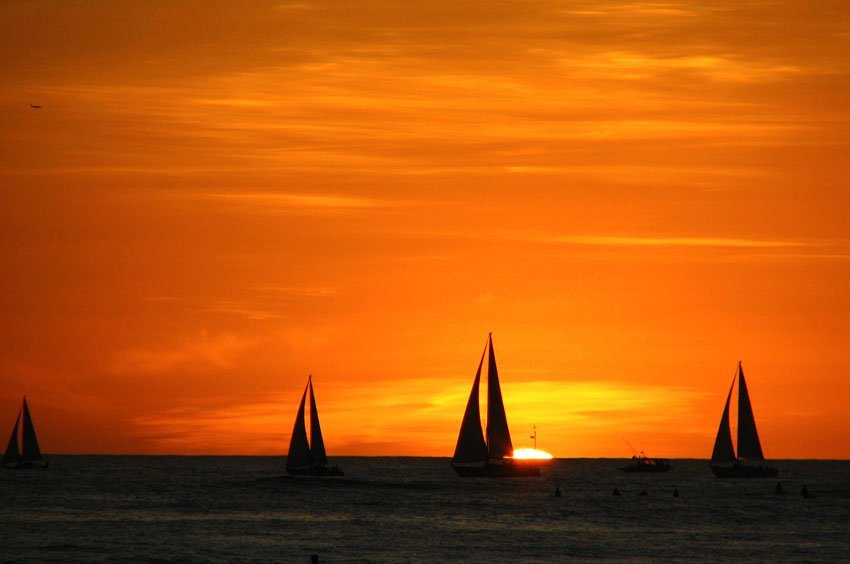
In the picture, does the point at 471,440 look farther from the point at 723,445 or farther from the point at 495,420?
the point at 723,445

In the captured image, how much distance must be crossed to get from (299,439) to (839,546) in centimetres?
8454

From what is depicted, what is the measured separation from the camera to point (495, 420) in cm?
15475

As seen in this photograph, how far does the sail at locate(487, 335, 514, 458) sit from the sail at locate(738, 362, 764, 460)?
31457 mm

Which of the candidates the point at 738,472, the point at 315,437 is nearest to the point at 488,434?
Result: the point at 315,437

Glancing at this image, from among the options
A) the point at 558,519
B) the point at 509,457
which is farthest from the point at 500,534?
the point at 509,457

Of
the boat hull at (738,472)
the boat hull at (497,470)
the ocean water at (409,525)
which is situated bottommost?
the ocean water at (409,525)

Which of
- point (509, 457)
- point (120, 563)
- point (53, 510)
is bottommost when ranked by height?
point (120, 563)

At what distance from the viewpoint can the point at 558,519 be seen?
12250cm

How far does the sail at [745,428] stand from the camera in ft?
560

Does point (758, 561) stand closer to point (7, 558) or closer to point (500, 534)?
point (500, 534)

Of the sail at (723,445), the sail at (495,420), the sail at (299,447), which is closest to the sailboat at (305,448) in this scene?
the sail at (299,447)

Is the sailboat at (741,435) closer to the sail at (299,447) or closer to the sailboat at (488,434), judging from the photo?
the sailboat at (488,434)

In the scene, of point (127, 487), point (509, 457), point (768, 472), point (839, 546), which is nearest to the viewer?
point (839, 546)

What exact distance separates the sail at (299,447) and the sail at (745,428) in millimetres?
53023
